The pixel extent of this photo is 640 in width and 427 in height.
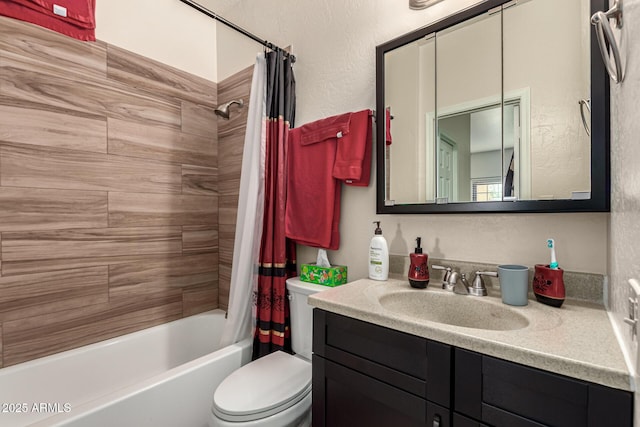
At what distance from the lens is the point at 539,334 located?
702mm

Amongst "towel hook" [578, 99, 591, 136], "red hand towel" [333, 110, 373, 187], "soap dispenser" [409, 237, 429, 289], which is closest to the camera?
"towel hook" [578, 99, 591, 136]

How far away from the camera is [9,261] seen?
1.41 meters

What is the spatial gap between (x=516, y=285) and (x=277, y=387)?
3.23ft

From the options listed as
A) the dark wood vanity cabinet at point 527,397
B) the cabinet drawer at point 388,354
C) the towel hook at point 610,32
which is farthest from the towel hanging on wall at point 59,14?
the dark wood vanity cabinet at point 527,397

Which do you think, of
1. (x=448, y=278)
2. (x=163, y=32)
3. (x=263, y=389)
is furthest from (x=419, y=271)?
(x=163, y=32)

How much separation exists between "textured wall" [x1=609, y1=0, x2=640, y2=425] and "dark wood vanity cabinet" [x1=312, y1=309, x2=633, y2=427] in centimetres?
11

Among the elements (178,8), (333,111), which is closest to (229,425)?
(333,111)

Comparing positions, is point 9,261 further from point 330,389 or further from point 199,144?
point 330,389

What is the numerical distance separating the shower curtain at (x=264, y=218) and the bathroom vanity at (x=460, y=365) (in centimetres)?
63

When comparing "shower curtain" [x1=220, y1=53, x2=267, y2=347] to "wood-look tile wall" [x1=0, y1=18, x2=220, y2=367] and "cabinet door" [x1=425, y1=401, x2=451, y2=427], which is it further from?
"cabinet door" [x1=425, y1=401, x2=451, y2=427]

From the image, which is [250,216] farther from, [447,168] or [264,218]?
[447,168]

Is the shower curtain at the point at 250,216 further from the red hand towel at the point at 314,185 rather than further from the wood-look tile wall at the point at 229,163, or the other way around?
the wood-look tile wall at the point at 229,163

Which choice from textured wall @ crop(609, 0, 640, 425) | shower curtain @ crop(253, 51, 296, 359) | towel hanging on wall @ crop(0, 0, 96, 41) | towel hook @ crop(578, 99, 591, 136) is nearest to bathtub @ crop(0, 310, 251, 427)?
shower curtain @ crop(253, 51, 296, 359)

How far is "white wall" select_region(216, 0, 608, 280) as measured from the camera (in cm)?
98
